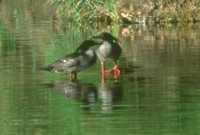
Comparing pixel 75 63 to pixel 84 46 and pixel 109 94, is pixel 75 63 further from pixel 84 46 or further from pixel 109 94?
pixel 109 94

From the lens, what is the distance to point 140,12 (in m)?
35.6

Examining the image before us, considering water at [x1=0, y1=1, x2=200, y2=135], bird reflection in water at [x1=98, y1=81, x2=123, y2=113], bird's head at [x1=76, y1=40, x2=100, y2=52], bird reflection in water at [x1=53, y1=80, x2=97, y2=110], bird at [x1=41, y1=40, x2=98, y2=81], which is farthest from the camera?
bird's head at [x1=76, y1=40, x2=100, y2=52]

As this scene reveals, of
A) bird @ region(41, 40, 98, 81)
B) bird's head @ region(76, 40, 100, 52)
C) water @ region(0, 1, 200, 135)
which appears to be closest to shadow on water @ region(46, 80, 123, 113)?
water @ region(0, 1, 200, 135)

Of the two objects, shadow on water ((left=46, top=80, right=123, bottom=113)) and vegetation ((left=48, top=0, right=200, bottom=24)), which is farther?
vegetation ((left=48, top=0, right=200, bottom=24))

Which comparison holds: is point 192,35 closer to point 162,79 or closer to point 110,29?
point 110,29

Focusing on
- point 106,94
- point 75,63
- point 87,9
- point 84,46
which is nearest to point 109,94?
point 106,94

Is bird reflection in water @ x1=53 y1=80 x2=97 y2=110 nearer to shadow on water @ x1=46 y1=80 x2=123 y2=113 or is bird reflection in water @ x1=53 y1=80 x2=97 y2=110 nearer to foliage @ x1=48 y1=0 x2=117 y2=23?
shadow on water @ x1=46 y1=80 x2=123 y2=113

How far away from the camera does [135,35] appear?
26.6 meters

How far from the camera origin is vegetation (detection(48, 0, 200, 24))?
34375 millimetres

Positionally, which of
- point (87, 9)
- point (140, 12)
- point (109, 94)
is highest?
point (87, 9)

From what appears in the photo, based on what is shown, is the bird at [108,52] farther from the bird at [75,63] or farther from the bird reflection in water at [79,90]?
the bird reflection in water at [79,90]

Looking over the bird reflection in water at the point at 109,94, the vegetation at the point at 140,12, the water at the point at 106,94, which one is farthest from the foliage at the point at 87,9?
the bird reflection in water at the point at 109,94

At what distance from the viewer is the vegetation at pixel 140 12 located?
34375 millimetres

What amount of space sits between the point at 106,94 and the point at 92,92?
0.28m
